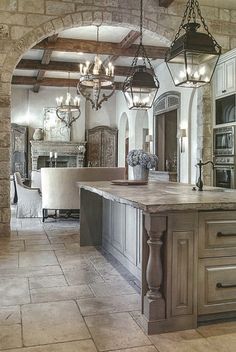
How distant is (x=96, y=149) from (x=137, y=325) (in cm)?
1061

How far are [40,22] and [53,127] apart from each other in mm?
6997

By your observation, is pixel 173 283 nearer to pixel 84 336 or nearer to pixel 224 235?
pixel 224 235

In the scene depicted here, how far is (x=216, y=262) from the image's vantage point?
2.43 m

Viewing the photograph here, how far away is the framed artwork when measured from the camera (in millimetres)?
12367

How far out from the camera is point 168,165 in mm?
9664

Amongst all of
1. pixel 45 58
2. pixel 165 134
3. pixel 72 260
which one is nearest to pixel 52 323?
pixel 72 260

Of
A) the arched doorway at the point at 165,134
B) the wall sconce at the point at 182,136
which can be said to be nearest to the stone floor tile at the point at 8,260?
the wall sconce at the point at 182,136

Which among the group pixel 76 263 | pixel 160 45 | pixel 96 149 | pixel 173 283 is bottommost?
pixel 76 263

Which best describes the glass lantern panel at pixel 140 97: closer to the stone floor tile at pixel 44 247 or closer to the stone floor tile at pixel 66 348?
the stone floor tile at pixel 44 247

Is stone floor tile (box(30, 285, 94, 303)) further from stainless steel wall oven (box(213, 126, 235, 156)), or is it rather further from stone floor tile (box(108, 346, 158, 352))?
stainless steel wall oven (box(213, 126, 235, 156))

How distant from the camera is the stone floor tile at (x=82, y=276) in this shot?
3332mm

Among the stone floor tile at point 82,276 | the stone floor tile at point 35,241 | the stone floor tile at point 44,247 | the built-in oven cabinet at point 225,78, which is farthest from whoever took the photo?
the built-in oven cabinet at point 225,78

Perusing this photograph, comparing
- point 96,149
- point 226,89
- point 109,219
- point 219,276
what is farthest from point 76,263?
point 96,149

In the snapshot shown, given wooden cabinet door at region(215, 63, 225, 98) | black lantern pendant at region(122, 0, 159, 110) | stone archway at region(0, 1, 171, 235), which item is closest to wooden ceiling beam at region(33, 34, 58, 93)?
stone archway at region(0, 1, 171, 235)
